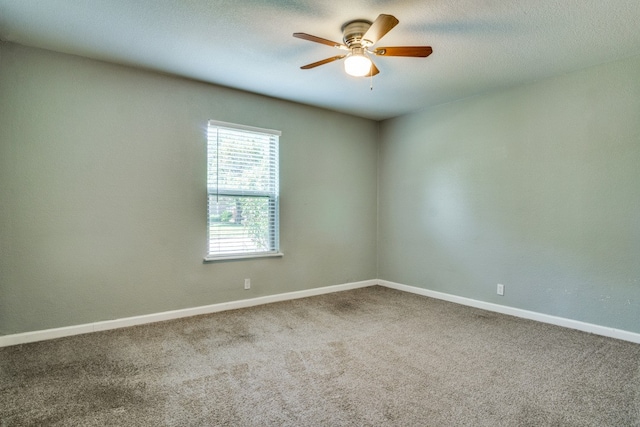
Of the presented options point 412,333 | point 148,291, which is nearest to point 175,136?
point 148,291

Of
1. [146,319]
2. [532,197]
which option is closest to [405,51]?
[532,197]

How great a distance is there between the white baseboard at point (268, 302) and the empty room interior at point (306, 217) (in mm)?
19

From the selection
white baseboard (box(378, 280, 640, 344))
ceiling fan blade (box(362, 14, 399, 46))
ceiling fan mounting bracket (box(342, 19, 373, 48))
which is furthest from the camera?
white baseboard (box(378, 280, 640, 344))

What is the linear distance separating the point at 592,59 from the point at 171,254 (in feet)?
14.4

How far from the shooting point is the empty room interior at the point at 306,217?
221 cm

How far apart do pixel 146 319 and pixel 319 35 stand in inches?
121

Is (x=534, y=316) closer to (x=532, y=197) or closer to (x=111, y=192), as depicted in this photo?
(x=532, y=197)

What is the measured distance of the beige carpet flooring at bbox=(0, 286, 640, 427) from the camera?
1.88m

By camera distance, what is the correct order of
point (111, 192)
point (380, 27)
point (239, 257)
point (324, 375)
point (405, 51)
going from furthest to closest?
point (239, 257) < point (111, 192) < point (405, 51) < point (324, 375) < point (380, 27)

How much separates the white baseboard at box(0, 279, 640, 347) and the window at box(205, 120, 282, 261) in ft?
1.84

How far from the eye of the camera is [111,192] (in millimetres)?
3229

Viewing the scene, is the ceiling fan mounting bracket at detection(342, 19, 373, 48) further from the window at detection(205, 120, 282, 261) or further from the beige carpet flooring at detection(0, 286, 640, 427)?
the beige carpet flooring at detection(0, 286, 640, 427)

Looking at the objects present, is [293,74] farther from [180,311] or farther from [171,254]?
[180,311]

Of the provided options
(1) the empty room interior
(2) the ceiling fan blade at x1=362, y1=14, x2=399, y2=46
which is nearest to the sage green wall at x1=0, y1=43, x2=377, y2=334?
(1) the empty room interior
